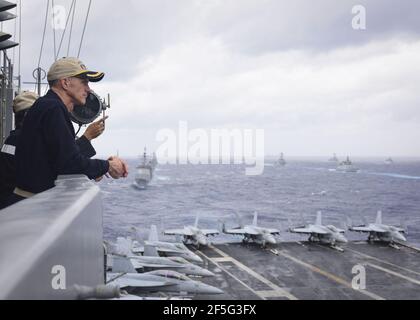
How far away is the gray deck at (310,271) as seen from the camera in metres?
27.9

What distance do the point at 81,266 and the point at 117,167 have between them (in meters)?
1.56

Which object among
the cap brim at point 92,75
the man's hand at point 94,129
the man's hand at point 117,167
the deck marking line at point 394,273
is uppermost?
the cap brim at point 92,75

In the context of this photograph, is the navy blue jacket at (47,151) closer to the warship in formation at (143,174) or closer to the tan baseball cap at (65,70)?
the tan baseball cap at (65,70)

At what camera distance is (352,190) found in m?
118

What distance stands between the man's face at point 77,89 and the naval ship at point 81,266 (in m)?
0.81

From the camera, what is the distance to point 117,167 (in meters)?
2.97

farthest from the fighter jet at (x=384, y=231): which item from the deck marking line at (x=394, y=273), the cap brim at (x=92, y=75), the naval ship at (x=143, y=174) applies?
the naval ship at (x=143, y=174)

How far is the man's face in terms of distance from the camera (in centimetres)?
300

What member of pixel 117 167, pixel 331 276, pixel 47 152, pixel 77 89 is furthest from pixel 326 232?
pixel 47 152

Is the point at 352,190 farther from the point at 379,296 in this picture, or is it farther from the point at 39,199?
the point at 39,199

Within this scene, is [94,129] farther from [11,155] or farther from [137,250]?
[137,250]

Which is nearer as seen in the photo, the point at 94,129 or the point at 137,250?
the point at 94,129
